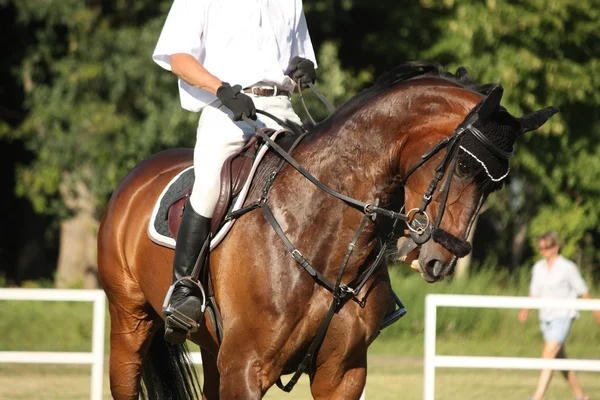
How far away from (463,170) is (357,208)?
0.64 metres

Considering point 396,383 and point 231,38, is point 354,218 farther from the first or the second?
point 396,383

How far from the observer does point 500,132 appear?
13.5 feet

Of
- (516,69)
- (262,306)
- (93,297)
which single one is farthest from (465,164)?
(516,69)

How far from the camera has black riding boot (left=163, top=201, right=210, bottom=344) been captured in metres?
4.94

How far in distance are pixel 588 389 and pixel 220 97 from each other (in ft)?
26.4

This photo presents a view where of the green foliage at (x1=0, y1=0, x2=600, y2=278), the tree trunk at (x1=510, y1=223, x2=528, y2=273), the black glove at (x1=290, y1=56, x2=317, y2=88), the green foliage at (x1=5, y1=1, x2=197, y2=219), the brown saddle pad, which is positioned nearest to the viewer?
the brown saddle pad

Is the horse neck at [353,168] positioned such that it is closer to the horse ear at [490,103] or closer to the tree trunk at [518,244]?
the horse ear at [490,103]

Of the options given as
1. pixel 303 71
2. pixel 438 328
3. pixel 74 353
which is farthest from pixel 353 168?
pixel 438 328

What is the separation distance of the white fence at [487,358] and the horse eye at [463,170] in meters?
4.53

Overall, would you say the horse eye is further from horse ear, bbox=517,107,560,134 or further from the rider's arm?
the rider's arm

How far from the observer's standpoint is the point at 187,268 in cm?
500

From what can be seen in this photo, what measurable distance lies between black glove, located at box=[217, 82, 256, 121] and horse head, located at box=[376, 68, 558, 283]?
2.90ft

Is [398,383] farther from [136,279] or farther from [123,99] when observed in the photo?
[123,99]

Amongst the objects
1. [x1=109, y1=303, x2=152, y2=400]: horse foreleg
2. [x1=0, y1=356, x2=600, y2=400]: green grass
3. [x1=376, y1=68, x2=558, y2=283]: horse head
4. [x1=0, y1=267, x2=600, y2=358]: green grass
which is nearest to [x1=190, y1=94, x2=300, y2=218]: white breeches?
[x1=376, y1=68, x2=558, y2=283]: horse head
